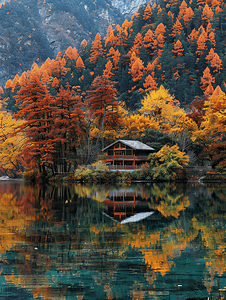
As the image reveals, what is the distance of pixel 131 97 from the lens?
357 feet

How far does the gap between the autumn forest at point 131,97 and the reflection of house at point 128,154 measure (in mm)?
2552

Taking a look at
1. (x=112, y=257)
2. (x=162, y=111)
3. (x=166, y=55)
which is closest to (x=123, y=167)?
(x=162, y=111)

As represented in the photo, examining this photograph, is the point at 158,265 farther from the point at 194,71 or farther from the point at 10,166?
the point at 194,71

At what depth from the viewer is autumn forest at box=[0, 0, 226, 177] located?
5031 cm

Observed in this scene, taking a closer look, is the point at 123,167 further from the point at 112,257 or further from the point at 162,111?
the point at 112,257

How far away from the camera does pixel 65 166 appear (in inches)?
2128

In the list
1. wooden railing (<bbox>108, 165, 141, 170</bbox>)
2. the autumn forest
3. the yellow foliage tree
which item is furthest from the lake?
the yellow foliage tree

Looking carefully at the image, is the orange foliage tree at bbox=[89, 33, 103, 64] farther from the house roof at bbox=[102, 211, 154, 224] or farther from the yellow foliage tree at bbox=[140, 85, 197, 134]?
the house roof at bbox=[102, 211, 154, 224]

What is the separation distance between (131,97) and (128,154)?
185ft

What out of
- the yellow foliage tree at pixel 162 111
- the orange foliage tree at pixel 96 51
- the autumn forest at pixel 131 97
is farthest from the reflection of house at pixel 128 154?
the orange foliage tree at pixel 96 51

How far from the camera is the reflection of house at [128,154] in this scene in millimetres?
52656

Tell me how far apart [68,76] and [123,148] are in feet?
267

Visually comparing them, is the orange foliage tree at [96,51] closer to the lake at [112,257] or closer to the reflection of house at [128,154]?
the reflection of house at [128,154]

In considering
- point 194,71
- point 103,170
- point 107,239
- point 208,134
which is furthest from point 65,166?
point 194,71
